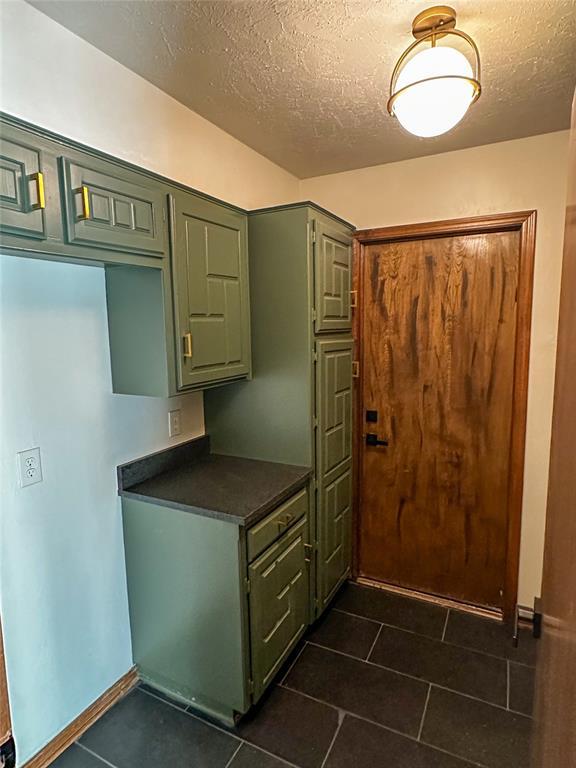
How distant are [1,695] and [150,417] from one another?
3.50 feet

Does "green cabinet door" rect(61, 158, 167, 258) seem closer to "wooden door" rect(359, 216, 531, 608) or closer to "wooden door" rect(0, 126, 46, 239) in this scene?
"wooden door" rect(0, 126, 46, 239)

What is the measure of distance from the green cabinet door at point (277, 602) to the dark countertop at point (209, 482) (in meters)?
0.22

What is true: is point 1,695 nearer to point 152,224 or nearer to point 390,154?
point 152,224

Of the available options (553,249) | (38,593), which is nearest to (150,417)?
(38,593)

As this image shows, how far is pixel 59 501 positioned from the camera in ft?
5.19

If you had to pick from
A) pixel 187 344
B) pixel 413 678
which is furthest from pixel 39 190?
pixel 413 678

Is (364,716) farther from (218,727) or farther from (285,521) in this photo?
(285,521)

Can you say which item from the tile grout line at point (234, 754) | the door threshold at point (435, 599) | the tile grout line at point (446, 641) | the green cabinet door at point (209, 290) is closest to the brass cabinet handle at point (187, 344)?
the green cabinet door at point (209, 290)

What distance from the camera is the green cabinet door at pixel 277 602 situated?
171cm

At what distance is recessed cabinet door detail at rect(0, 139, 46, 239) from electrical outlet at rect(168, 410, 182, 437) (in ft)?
3.49

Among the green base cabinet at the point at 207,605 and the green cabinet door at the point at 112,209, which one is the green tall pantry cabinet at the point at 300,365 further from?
the green cabinet door at the point at 112,209

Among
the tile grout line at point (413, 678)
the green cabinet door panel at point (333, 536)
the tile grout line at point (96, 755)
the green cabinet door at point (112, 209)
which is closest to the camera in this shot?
the green cabinet door at point (112, 209)

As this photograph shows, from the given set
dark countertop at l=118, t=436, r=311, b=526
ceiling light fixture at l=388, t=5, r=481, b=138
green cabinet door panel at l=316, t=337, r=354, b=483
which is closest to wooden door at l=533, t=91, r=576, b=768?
ceiling light fixture at l=388, t=5, r=481, b=138

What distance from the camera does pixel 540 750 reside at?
0.85 m
